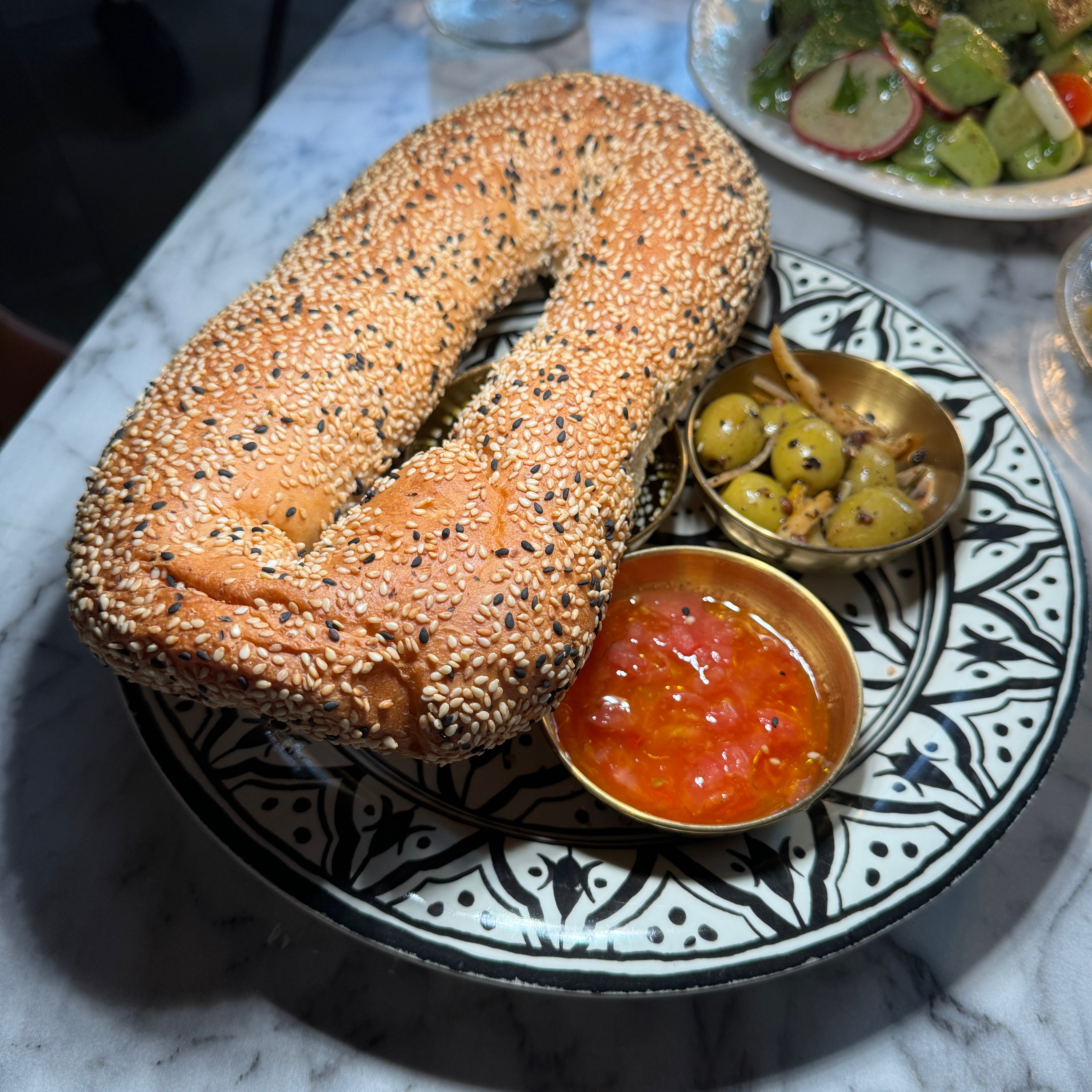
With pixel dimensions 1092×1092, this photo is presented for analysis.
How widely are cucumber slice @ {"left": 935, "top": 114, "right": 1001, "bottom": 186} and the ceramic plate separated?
0.03 meters

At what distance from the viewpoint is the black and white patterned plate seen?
4.58 feet

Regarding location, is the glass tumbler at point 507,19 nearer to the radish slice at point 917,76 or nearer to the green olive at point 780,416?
the radish slice at point 917,76

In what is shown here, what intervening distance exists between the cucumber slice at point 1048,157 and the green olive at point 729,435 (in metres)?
1.20

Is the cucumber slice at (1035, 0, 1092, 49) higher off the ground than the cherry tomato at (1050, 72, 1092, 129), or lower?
higher

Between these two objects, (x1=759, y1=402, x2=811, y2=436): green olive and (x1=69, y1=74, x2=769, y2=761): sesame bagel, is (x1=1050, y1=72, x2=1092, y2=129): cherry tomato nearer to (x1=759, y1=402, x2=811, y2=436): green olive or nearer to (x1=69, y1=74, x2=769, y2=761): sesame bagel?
(x1=69, y1=74, x2=769, y2=761): sesame bagel

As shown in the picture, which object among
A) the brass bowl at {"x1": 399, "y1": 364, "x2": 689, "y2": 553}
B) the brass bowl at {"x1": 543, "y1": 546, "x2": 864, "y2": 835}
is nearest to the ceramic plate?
the brass bowl at {"x1": 399, "y1": 364, "x2": 689, "y2": 553}

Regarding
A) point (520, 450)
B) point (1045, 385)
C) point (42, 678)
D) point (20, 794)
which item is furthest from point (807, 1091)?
point (1045, 385)

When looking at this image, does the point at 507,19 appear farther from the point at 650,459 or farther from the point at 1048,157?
the point at 650,459

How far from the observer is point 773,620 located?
1.71 metres

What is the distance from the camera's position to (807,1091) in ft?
4.66

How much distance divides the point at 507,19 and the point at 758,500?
220 centimetres

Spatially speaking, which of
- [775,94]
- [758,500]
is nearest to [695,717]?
[758,500]

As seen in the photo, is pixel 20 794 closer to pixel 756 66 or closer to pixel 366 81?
pixel 366 81

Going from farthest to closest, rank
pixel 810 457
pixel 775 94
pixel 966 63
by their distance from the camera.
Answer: pixel 775 94, pixel 966 63, pixel 810 457
